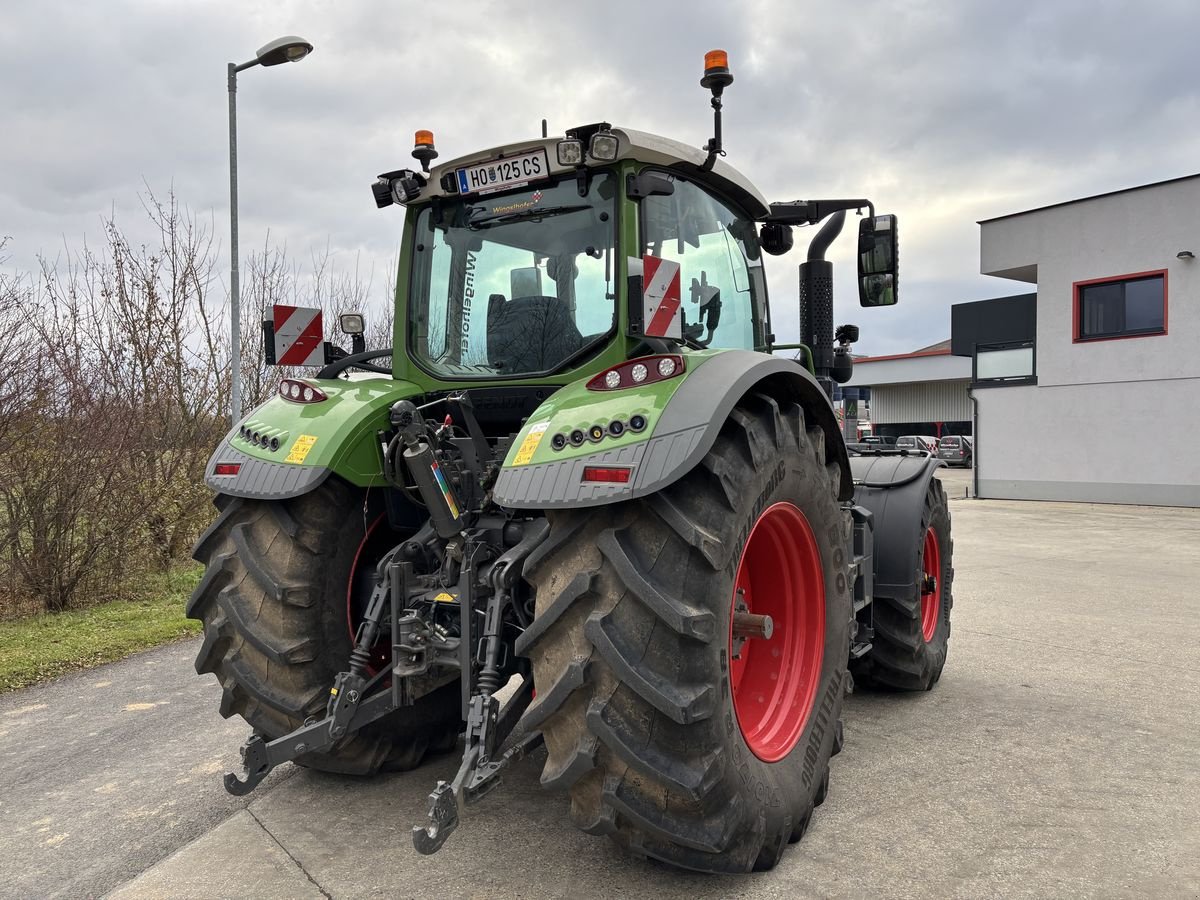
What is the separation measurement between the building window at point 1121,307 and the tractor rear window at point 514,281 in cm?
1786

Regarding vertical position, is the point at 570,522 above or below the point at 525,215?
below

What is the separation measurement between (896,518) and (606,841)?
2525mm

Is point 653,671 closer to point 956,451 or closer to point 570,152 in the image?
point 570,152

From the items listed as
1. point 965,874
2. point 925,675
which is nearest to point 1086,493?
point 925,675

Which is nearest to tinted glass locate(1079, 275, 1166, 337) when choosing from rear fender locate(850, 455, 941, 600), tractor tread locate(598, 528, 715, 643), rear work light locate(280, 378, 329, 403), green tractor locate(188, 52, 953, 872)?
rear fender locate(850, 455, 941, 600)

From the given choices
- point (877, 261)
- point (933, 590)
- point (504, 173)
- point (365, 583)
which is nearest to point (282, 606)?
point (365, 583)

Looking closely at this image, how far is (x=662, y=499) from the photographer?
8.36ft

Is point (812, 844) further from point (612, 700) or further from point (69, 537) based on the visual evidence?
point (69, 537)

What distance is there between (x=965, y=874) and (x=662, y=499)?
1.54 m

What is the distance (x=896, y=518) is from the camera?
15.5 feet

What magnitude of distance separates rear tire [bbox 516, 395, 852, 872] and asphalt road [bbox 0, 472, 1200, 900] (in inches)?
12.2

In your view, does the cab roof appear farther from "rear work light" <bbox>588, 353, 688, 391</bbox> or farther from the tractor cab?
"rear work light" <bbox>588, 353, 688, 391</bbox>

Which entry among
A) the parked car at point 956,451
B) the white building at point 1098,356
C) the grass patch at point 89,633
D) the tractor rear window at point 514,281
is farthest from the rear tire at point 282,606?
the parked car at point 956,451

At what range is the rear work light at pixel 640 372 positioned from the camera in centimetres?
275
